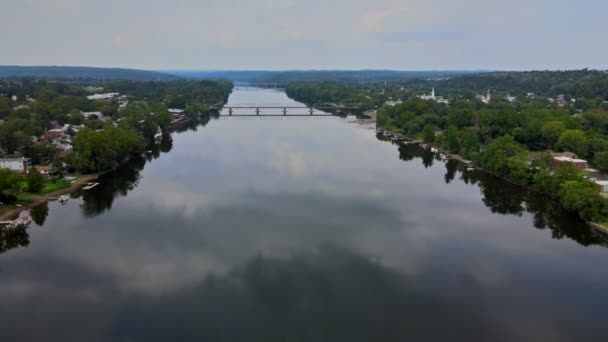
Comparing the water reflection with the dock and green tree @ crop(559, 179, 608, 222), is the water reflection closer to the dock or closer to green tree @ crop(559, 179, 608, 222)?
the dock

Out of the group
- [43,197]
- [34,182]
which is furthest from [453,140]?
[34,182]

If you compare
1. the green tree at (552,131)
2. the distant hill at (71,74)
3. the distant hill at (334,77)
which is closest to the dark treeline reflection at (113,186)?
the green tree at (552,131)

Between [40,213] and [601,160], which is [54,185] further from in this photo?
[601,160]

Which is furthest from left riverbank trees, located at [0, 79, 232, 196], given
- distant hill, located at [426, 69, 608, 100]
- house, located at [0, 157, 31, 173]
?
distant hill, located at [426, 69, 608, 100]

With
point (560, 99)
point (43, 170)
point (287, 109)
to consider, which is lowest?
point (43, 170)

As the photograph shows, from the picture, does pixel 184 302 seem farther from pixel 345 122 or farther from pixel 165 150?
pixel 345 122
